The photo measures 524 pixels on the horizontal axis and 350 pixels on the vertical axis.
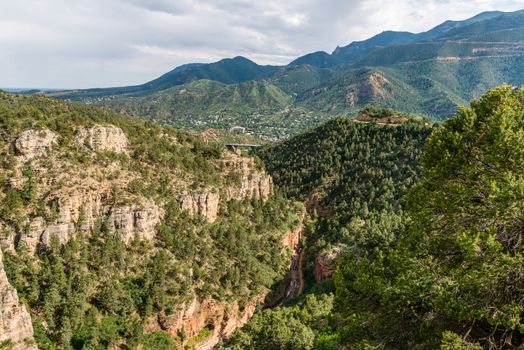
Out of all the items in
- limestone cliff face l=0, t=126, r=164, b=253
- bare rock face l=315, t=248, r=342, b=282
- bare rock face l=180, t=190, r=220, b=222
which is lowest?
bare rock face l=315, t=248, r=342, b=282

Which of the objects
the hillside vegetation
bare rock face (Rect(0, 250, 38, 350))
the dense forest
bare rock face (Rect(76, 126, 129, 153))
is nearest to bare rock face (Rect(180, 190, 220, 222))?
bare rock face (Rect(76, 126, 129, 153))

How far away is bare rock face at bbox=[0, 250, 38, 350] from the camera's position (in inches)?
1412

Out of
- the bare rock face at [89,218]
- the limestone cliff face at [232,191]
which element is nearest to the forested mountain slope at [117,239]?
the bare rock face at [89,218]

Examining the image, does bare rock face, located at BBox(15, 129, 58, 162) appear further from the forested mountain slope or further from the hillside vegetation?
the hillside vegetation

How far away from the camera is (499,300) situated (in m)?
11.9

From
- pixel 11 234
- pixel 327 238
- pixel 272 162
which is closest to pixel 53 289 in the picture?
pixel 11 234

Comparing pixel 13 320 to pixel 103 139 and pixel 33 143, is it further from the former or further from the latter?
pixel 103 139

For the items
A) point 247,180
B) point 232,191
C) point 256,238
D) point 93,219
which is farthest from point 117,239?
point 247,180

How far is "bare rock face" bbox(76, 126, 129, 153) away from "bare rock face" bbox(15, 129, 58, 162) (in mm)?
4612

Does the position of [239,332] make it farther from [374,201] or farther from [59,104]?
[59,104]

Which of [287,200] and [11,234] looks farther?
[287,200]

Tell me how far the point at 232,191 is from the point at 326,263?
2648 centimetres

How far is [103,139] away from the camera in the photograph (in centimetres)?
5938

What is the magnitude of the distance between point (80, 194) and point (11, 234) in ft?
31.2
